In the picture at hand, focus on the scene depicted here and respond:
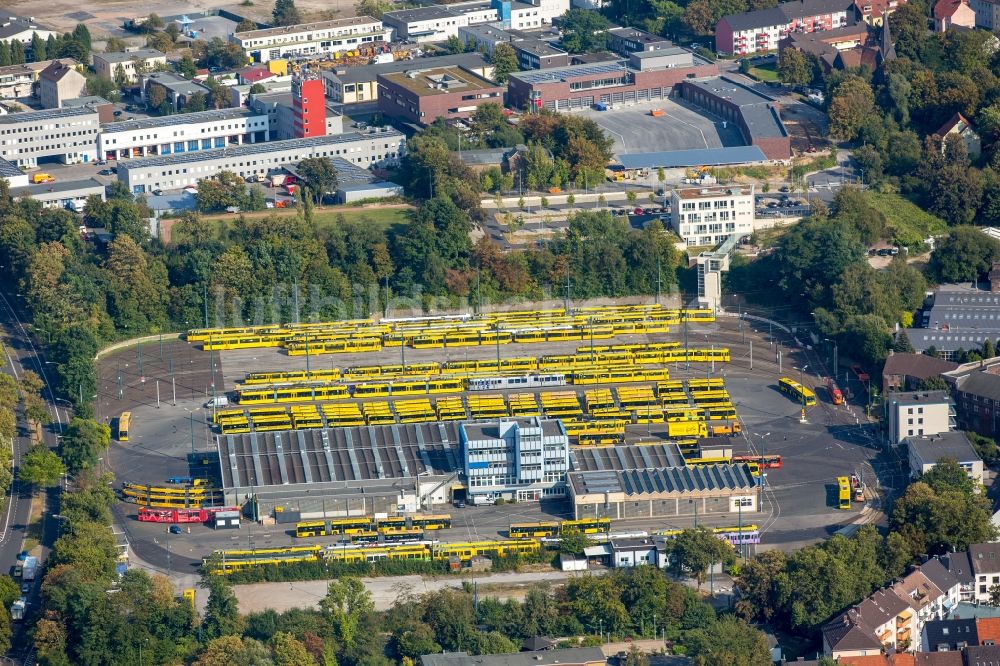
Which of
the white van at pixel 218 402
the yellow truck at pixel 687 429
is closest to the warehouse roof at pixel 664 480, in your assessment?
the yellow truck at pixel 687 429

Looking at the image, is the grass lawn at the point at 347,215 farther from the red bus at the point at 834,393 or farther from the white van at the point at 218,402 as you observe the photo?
the red bus at the point at 834,393

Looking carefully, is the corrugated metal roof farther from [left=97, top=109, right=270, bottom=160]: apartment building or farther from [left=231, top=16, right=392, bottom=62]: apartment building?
[left=231, top=16, right=392, bottom=62]: apartment building

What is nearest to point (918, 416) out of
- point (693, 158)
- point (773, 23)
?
point (693, 158)

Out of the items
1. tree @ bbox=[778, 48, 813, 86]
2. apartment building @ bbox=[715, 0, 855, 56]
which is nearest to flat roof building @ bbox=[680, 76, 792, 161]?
tree @ bbox=[778, 48, 813, 86]

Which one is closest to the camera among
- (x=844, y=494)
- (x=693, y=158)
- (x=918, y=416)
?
(x=844, y=494)

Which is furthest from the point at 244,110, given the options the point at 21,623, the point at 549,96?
the point at 21,623

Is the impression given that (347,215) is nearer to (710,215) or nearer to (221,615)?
(710,215)
